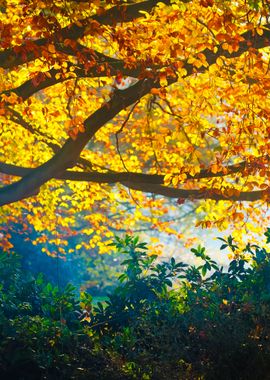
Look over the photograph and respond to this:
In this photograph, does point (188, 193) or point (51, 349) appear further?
point (188, 193)

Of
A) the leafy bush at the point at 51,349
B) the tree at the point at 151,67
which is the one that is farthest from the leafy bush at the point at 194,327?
the tree at the point at 151,67

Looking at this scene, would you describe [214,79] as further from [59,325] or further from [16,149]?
[16,149]

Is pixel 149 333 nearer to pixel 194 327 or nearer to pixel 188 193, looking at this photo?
pixel 194 327

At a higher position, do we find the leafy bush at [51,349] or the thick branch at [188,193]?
the thick branch at [188,193]

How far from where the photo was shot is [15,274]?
471 inches

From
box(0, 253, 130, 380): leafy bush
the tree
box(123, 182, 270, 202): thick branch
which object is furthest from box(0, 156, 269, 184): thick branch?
box(0, 253, 130, 380): leafy bush

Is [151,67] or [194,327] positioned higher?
[151,67]

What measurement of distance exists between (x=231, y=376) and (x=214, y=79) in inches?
151

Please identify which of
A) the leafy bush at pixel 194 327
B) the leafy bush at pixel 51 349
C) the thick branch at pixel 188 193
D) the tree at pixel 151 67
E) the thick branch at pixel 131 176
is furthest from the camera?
the thick branch at pixel 188 193

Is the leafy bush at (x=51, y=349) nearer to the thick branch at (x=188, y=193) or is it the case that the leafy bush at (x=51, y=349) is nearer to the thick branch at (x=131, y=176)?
the thick branch at (x=131, y=176)

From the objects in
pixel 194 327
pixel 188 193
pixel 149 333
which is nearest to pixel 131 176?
pixel 188 193

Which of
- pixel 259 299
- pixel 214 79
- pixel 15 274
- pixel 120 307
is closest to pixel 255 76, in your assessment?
pixel 214 79

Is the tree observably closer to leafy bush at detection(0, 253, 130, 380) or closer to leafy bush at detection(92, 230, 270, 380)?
leafy bush at detection(92, 230, 270, 380)

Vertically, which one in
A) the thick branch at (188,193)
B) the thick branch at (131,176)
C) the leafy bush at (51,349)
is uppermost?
the thick branch at (188,193)
